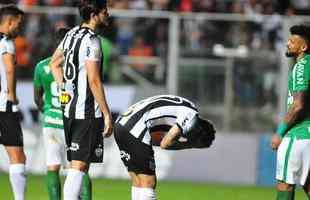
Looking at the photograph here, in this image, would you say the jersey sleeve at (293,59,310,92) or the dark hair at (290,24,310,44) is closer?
the jersey sleeve at (293,59,310,92)

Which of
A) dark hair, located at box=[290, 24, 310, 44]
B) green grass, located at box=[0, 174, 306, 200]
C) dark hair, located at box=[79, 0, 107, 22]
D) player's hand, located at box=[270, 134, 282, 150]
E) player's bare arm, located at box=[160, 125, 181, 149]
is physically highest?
dark hair, located at box=[79, 0, 107, 22]

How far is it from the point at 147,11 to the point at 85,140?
378 inches

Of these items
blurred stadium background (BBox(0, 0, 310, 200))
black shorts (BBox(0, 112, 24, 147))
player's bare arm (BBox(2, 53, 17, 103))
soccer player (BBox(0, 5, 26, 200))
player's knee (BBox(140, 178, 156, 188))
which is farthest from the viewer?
blurred stadium background (BBox(0, 0, 310, 200))

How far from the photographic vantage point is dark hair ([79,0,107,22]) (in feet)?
36.5

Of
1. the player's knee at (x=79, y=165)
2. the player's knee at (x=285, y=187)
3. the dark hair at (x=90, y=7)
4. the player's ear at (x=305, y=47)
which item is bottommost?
the player's knee at (x=285, y=187)

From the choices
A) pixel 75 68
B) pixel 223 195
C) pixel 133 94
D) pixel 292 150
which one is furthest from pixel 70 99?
pixel 133 94

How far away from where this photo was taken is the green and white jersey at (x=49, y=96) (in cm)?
1359

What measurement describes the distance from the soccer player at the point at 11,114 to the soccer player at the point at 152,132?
1869 mm

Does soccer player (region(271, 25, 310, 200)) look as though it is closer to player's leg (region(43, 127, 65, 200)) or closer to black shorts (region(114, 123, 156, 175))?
black shorts (region(114, 123, 156, 175))

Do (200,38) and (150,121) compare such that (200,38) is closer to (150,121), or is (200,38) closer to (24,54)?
(24,54)

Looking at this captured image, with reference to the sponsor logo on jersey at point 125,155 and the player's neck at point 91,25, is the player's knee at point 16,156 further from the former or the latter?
the player's neck at point 91,25

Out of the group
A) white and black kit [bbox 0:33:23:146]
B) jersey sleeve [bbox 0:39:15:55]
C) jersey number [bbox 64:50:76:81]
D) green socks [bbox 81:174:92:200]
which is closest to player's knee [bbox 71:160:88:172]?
jersey number [bbox 64:50:76:81]

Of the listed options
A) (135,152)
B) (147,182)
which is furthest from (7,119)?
(147,182)

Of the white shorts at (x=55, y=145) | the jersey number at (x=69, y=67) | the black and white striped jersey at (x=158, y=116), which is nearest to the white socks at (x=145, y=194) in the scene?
the black and white striped jersey at (x=158, y=116)
